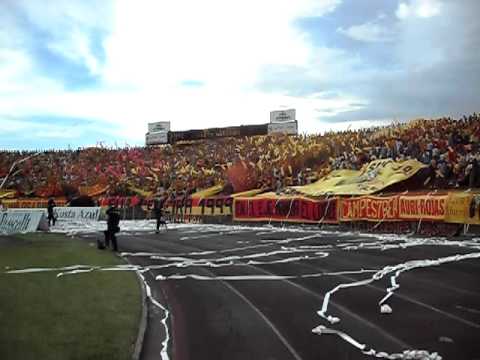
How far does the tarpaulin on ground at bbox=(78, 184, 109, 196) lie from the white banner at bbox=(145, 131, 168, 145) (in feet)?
44.1

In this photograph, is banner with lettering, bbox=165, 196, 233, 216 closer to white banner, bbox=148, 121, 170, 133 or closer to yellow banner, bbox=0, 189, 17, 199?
yellow banner, bbox=0, 189, 17, 199

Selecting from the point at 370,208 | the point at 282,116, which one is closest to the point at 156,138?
the point at 282,116

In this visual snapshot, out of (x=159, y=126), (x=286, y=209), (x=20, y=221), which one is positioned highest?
(x=159, y=126)

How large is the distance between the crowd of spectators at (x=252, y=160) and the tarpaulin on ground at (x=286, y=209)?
532cm

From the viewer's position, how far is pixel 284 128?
6141 cm

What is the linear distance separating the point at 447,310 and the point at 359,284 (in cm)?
275

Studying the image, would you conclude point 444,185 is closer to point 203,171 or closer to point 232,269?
point 232,269

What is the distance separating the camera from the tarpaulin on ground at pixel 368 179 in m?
29.6

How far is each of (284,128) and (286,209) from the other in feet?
98.8

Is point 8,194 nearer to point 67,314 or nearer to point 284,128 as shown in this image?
point 284,128

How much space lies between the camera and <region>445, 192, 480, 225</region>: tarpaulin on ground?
69.4 ft

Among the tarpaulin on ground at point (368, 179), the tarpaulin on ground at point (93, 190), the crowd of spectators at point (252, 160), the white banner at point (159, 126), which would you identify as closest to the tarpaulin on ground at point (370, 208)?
the tarpaulin on ground at point (368, 179)

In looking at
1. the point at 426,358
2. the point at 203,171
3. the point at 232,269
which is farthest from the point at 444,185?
the point at 203,171

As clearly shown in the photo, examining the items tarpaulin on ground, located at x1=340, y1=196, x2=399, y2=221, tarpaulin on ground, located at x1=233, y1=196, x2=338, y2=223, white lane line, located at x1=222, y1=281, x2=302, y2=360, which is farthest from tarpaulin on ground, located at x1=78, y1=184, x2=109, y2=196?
white lane line, located at x1=222, y1=281, x2=302, y2=360
